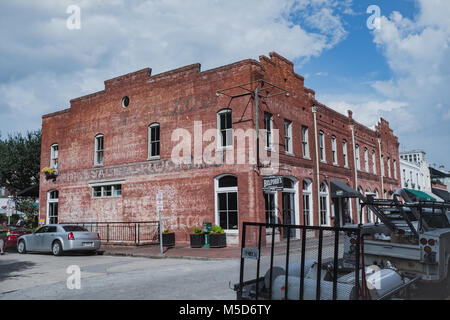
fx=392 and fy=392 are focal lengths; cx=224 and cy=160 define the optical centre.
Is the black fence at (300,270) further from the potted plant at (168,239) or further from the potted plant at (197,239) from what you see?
the potted plant at (168,239)

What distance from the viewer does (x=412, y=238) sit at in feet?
25.6

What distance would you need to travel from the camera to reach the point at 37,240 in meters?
17.5

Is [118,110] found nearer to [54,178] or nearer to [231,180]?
[54,178]

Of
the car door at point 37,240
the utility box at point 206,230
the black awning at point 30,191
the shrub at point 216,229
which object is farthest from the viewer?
the black awning at point 30,191

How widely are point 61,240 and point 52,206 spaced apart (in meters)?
12.2

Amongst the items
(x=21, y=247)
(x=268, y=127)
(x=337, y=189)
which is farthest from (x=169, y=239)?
(x=337, y=189)

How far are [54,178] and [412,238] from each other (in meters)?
24.9

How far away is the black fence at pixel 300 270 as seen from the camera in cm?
478

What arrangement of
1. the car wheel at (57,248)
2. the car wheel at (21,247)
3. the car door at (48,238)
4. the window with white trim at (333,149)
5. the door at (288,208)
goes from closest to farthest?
the car wheel at (57,248) → the car door at (48,238) → the car wheel at (21,247) → the door at (288,208) → the window with white trim at (333,149)

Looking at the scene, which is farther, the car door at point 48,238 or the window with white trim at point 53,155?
the window with white trim at point 53,155

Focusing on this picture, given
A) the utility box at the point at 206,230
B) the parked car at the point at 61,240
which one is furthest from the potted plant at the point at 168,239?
the parked car at the point at 61,240

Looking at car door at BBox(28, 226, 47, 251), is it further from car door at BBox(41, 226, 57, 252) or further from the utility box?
the utility box

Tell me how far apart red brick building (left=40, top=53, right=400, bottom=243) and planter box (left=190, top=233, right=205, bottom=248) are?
124cm

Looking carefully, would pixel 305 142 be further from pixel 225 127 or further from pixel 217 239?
pixel 217 239
